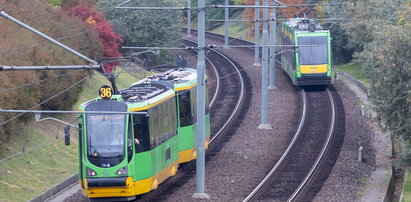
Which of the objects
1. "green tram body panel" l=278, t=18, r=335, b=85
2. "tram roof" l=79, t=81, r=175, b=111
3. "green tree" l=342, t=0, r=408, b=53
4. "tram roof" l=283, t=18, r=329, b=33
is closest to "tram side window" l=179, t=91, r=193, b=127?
"tram roof" l=79, t=81, r=175, b=111

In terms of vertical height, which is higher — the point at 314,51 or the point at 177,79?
the point at 177,79

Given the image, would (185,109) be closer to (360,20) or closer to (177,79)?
(177,79)

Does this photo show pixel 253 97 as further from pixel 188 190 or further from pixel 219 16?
pixel 219 16

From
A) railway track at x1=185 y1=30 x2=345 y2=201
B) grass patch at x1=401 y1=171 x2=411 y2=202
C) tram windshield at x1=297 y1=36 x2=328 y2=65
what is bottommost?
grass patch at x1=401 y1=171 x2=411 y2=202

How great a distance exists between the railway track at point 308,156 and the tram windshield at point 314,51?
213 centimetres

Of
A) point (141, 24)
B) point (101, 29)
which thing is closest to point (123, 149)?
point (101, 29)

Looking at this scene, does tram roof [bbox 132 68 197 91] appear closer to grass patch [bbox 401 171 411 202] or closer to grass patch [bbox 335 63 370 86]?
grass patch [bbox 401 171 411 202]

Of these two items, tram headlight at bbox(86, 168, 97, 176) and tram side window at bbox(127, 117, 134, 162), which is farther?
tram side window at bbox(127, 117, 134, 162)

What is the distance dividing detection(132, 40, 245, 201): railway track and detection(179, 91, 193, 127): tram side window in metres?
1.92

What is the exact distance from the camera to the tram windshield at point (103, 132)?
1984cm

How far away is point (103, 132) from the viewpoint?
1986cm

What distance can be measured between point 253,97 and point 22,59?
18266 mm

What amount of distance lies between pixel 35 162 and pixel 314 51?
65.4 feet

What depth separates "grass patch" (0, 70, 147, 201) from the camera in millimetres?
22859
